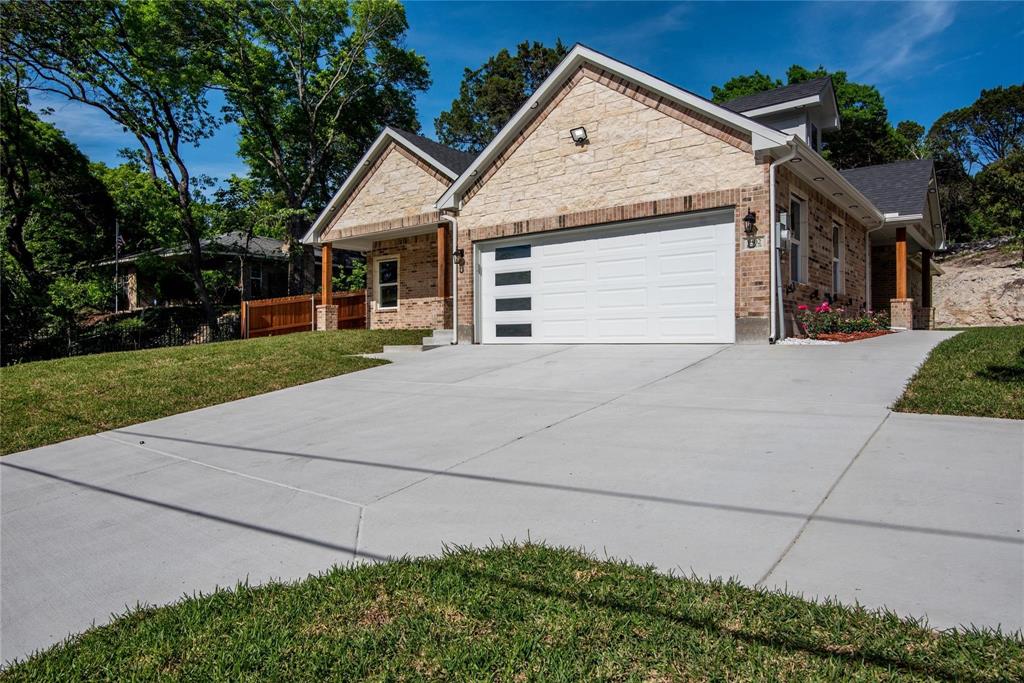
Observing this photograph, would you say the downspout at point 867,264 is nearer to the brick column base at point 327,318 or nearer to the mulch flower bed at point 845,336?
the mulch flower bed at point 845,336

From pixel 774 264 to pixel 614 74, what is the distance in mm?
4896

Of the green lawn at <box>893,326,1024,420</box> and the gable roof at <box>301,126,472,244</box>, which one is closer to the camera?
the green lawn at <box>893,326,1024,420</box>

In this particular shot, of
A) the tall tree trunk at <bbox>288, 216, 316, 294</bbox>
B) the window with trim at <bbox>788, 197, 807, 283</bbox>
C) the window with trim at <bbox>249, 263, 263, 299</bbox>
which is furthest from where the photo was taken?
the window with trim at <bbox>249, 263, 263, 299</bbox>

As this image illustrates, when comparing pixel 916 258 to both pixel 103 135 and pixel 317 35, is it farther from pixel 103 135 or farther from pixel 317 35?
pixel 103 135

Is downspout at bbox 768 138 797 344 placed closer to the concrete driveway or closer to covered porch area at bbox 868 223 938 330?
the concrete driveway

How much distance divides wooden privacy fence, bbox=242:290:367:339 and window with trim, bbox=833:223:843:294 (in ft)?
45.2

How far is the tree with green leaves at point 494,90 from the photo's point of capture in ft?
120

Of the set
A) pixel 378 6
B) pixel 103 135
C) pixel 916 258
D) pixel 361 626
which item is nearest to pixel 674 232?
pixel 361 626

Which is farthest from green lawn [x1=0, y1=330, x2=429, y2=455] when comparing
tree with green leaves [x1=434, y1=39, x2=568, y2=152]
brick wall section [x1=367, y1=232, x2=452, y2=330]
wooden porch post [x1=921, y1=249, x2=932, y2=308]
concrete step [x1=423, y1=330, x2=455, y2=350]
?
tree with green leaves [x1=434, y1=39, x2=568, y2=152]

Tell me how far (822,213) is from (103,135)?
27.1 metres

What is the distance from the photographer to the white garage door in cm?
1084

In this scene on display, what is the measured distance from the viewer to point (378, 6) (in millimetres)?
25594

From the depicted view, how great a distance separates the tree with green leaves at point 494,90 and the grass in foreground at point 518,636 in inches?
1412

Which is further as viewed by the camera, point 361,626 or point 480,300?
point 480,300
